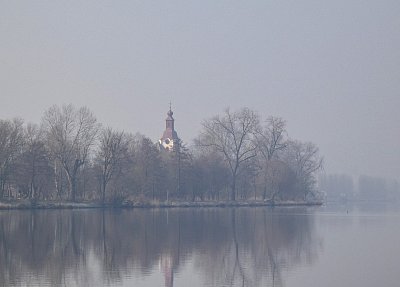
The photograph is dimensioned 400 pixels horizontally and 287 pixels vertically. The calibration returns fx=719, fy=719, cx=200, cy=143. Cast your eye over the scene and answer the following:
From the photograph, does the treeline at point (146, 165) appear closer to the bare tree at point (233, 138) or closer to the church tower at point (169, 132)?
the bare tree at point (233, 138)

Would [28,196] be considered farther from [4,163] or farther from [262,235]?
[262,235]

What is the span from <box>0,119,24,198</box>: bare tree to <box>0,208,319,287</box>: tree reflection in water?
828 inches

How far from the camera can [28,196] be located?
204ft

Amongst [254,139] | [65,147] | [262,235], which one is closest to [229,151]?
[254,139]

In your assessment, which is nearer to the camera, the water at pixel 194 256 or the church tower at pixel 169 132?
the water at pixel 194 256

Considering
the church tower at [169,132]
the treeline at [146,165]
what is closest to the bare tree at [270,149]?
the treeline at [146,165]

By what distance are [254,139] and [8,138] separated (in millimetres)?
30969

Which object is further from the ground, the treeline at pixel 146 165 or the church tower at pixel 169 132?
the church tower at pixel 169 132

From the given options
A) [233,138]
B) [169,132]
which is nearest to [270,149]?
[233,138]

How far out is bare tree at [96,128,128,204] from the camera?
6669cm

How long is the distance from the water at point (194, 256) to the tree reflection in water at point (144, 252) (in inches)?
1.0

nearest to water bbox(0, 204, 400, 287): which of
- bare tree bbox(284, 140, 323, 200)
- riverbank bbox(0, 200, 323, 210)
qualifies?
riverbank bbox(0, 200, 323, 210)

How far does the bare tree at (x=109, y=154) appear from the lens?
66688 mm

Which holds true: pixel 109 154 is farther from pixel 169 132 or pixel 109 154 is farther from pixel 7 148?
pixel 169 132
